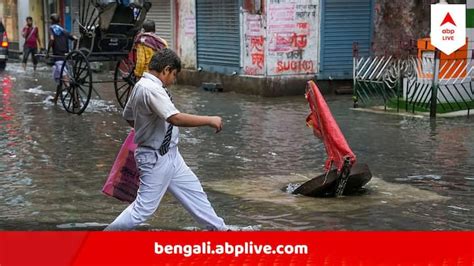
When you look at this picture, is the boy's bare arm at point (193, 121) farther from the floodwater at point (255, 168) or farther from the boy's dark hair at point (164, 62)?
the floodwater at point (255, 168)

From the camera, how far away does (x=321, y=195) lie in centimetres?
759

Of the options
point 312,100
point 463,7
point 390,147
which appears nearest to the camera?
point 312,100

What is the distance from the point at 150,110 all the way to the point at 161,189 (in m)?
0.59

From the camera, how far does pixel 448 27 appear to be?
12727 mm

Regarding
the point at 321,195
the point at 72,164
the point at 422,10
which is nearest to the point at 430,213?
the point at 321,195

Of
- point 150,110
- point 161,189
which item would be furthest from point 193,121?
point 161,189

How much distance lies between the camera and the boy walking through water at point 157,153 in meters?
5.30

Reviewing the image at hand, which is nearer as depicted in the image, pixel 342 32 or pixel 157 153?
pixel 157 153

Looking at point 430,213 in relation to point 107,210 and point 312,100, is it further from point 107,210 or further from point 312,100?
point 107,210

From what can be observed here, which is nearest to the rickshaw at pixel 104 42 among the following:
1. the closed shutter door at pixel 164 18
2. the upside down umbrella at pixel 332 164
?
the upside down umbrella at pixel 332 164

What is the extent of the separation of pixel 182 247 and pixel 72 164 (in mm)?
5039

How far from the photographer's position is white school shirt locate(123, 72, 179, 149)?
5.20 metres

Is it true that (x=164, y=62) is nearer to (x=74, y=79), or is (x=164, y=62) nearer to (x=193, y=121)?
(x=193, y=121)

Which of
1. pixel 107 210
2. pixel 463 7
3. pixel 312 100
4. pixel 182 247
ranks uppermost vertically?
pixel 463 7
